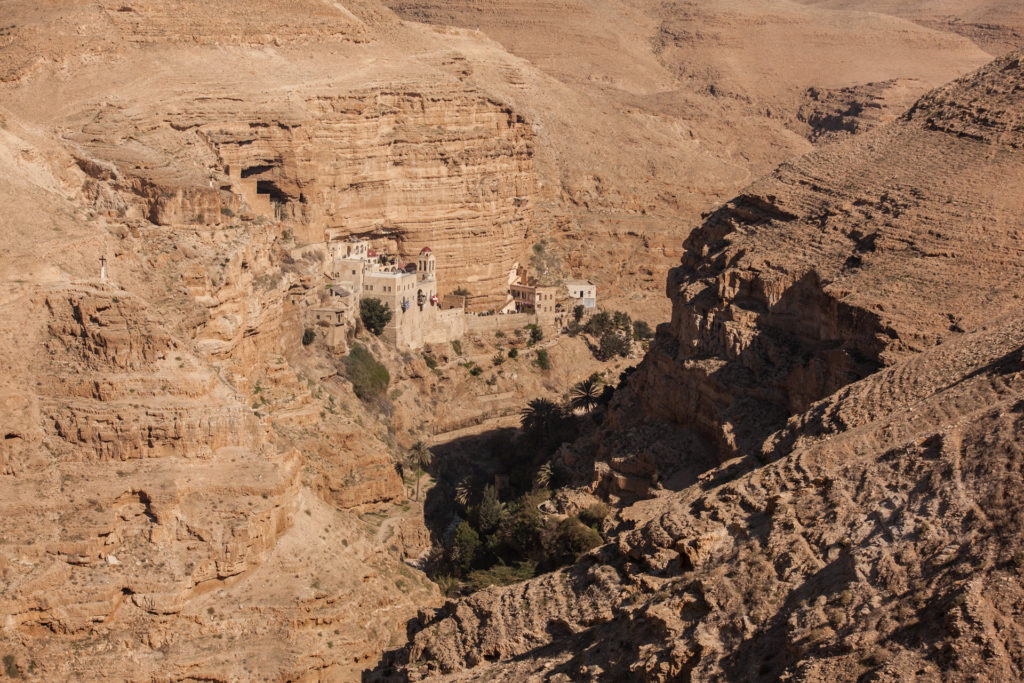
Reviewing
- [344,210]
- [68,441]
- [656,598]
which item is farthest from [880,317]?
[344,210]

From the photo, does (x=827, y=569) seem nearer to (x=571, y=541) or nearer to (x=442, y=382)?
(x=571, y=541)

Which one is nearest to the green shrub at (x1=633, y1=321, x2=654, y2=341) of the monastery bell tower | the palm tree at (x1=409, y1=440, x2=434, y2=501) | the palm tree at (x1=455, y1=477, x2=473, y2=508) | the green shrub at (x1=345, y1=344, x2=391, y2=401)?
the monastery bell tower

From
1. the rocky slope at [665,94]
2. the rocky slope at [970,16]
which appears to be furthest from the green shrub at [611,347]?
the rocky slope at [970,16]

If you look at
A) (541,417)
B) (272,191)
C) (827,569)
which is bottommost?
(541,417)

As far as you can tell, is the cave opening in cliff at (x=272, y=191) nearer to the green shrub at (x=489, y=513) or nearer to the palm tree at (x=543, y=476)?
the palm tree at (x=543, y=476)

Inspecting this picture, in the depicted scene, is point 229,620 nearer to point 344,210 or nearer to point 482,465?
point 482,465

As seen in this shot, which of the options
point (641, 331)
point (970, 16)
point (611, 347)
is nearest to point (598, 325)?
point (611, 347)
